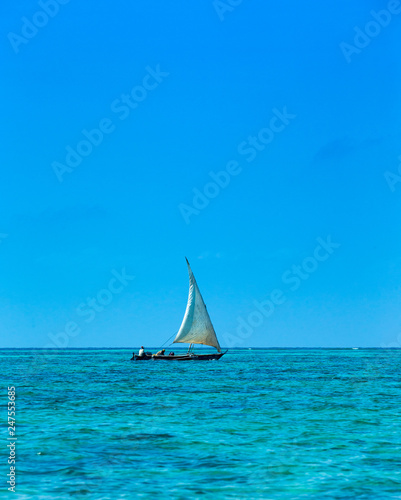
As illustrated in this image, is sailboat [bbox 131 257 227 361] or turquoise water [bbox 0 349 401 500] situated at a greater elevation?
sailboat [bbox 131 257 227 361]

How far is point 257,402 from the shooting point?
33.8m

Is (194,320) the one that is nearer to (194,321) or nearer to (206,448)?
(194,321)

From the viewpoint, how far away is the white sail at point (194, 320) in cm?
8675

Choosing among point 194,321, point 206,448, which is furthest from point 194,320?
point 206,448

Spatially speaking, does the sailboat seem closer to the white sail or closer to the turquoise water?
the white sail

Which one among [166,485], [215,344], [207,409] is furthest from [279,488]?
[215,344]

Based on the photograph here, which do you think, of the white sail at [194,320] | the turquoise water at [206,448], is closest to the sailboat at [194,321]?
the white sail at [194,320]

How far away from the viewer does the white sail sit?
86750 millimetres

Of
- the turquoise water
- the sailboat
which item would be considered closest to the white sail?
the sailboat

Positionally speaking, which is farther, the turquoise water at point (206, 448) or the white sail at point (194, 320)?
the white sail at point (194, 320)

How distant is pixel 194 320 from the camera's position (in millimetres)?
86750

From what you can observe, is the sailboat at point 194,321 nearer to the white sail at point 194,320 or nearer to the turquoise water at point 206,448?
the white sail at point 194,320

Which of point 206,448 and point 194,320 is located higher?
point 194,320

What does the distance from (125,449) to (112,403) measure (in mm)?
13508
